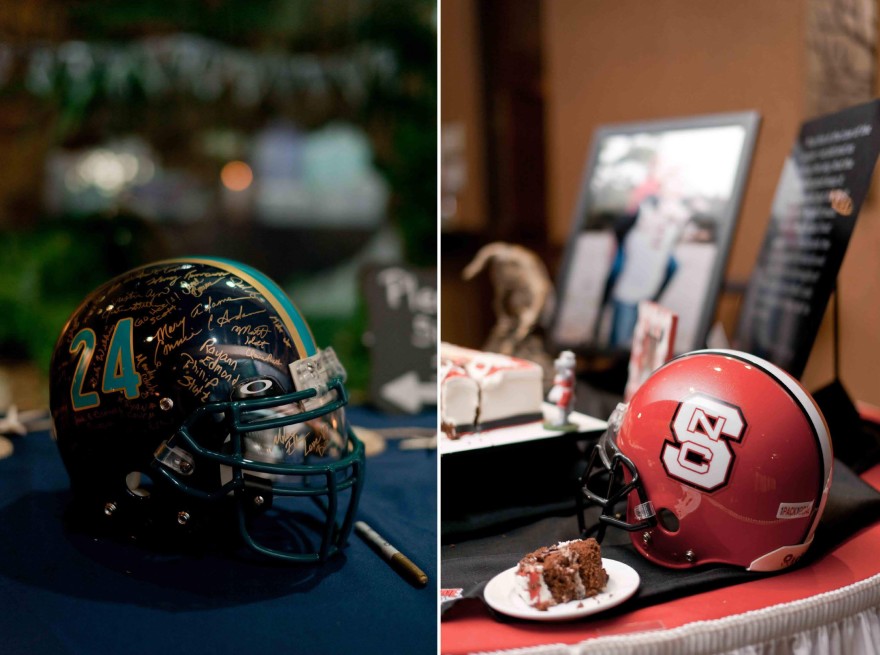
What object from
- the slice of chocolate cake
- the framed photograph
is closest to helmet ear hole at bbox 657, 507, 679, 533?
the slice of chocolate cake

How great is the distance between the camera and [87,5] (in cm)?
211

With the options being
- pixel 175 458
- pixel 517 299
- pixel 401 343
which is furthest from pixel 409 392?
pixel 175 458

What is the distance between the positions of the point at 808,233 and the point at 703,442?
0.75m

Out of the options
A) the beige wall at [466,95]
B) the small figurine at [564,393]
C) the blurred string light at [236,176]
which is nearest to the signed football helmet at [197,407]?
the small figurine at [564,393]

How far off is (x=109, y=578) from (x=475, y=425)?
56 centimetres

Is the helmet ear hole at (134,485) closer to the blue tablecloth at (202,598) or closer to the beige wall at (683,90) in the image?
Answer: the blue tablecloth at (202,598)

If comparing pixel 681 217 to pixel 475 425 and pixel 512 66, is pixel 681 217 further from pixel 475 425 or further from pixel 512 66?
pixel 512 66

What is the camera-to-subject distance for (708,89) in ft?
6.95

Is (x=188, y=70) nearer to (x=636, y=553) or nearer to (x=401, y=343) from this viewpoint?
(x=401, y=343)

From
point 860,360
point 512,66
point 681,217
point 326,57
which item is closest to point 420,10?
point 326,57

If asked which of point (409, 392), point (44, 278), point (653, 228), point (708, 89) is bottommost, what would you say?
point (409, 392)

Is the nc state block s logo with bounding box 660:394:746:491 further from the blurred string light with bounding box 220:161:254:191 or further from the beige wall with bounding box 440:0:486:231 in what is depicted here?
the beige wall with bounding box 440:0:486:231

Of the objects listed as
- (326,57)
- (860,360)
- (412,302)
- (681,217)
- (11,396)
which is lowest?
(11,396)

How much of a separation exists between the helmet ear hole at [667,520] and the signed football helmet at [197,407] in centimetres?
40
